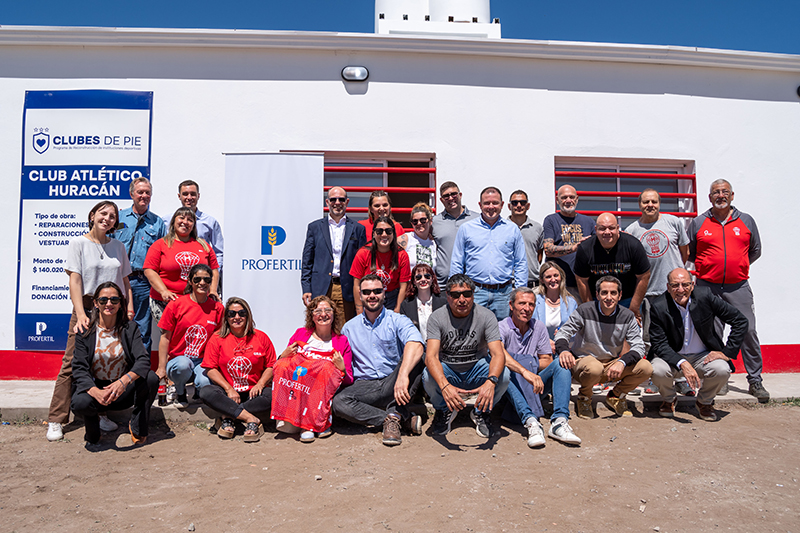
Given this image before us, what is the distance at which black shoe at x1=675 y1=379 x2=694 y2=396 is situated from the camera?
429cm

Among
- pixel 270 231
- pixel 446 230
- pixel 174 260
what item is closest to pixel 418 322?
pixel 446 230

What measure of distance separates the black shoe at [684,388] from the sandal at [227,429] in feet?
12.2

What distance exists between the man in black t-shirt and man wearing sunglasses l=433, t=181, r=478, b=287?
1.18 meters

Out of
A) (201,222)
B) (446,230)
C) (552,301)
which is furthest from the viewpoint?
(201,222)

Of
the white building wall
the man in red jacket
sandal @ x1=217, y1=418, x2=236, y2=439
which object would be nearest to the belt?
the white building wall

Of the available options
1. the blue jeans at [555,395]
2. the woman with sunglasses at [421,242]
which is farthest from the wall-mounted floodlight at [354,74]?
the blue jeans at [555,395]

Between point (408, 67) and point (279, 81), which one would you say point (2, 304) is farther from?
point (408, 67)

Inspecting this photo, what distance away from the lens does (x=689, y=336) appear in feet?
14.3

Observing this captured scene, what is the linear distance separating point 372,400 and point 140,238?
2740mm

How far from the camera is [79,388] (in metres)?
3.65

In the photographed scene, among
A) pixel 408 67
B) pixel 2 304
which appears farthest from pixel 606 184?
pixel 2 304

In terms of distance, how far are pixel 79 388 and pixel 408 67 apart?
15.3ft

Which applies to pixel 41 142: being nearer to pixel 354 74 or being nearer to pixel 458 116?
pixel 354 74

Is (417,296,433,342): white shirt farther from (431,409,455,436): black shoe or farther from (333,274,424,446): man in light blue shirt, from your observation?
(431,409,455,436): black shoe
